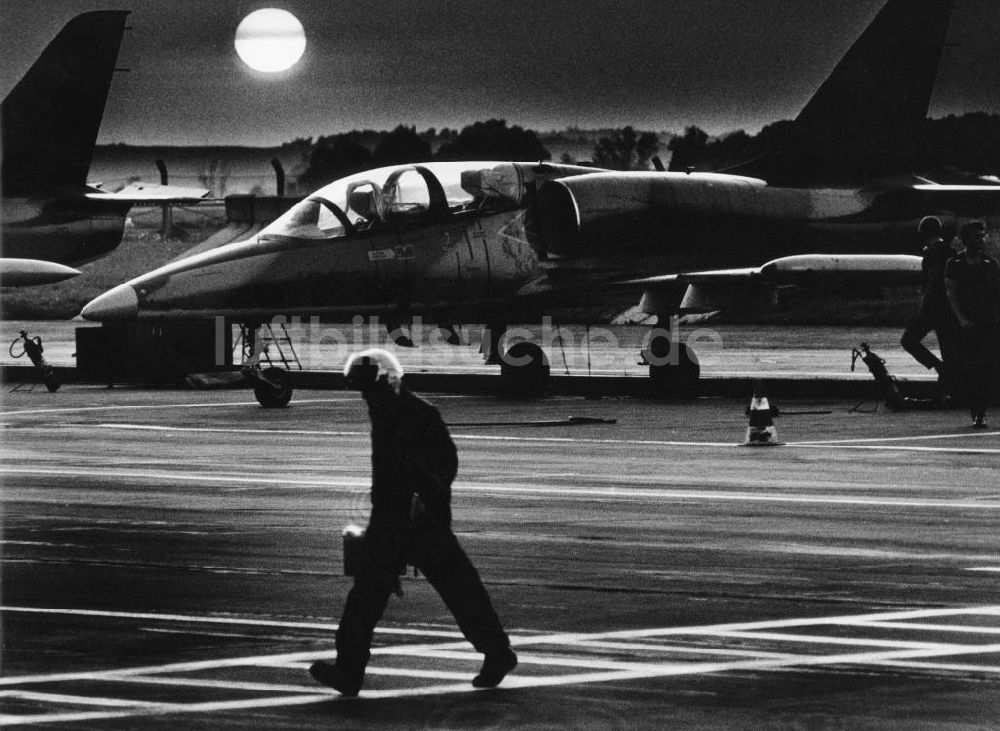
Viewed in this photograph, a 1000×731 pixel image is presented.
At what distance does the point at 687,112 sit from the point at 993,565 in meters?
39.9

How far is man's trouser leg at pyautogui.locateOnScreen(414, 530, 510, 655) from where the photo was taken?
7895 millimetres

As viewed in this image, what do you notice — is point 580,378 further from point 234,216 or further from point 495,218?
point 234,216

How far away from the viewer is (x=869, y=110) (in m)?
29.1

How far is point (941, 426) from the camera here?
2027cm

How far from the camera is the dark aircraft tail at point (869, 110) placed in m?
28.9

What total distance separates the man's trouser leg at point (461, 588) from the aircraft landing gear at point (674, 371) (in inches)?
694

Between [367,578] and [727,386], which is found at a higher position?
[367,578]

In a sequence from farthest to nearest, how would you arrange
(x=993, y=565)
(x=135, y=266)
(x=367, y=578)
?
(x=135, y=266) < (x=993, y=565) < (x=367, y=578)

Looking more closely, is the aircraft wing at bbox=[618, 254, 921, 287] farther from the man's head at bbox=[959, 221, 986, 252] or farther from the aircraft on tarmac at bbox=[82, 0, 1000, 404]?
the man's head at bbox=[959, 221, 986, 252]

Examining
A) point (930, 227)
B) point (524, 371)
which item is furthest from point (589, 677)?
A: point (524, 371)

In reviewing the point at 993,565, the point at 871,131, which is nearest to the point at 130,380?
the point at 871,131

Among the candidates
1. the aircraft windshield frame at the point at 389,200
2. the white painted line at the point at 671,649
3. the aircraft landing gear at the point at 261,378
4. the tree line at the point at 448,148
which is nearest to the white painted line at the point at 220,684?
the white painted line at the point at 671,649

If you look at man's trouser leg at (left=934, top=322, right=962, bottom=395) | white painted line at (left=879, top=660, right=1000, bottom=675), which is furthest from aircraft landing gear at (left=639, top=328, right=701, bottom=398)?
white painted line at (left=879, top=660, right=1000, bottom=675)

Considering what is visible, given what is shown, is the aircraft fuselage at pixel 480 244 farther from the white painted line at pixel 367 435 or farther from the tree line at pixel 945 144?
the tree line at pixel 945 144
